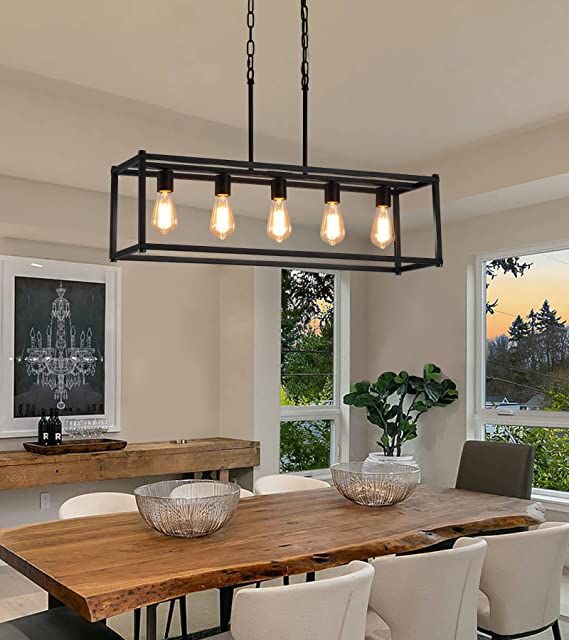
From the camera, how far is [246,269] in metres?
5.75

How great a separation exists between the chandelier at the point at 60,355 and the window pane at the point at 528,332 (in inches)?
111

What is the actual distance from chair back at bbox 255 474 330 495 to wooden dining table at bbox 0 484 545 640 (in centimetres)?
34

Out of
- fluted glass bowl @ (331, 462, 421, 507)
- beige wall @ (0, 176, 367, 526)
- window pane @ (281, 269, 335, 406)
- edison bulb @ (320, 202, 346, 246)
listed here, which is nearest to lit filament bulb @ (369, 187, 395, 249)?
edison bulb @ (320, 202, 346, 246)

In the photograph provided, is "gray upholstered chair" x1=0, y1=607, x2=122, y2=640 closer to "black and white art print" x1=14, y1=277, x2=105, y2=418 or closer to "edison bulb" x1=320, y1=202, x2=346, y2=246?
"edison bulb" x1=320, y1=202, x2=346, y2=246

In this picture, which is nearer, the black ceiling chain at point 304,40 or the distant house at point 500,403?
the black ceiling chain at point 304,40

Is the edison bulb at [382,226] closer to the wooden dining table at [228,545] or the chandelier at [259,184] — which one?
the chandelier at [259,184]

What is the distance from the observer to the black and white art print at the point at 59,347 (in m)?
4.96

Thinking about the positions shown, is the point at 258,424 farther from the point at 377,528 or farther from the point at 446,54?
the point at 446,54

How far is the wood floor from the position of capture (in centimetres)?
395

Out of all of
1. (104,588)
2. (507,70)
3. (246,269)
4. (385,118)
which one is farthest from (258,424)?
(104,588)

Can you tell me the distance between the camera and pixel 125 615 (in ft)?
13.7

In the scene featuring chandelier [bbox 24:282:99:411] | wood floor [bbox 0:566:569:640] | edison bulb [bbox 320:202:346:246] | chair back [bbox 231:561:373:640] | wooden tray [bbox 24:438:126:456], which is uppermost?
edison bulb [bbox 320:202:346:246]

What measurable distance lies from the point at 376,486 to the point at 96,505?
126 centimetres

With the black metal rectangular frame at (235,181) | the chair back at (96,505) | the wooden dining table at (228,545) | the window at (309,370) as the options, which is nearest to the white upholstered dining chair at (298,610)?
the wooden dining table at (228,545)
